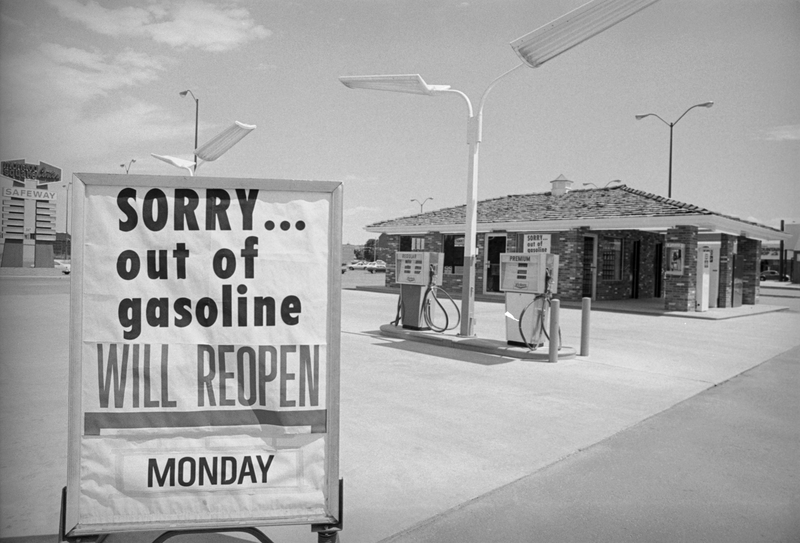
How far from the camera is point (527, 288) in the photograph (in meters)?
9.89

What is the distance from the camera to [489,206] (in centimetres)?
2709

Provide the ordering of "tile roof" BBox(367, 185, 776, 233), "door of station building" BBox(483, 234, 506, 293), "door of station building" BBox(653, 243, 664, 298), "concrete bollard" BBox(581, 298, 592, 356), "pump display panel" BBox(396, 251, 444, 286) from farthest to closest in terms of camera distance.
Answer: "door of station building" BBox(653, 243, 664, 298), "door of station building" BBox(483, 234, 506, 293), "tile roof" BBox(367, 185, 776, 233), "pump display panel" BBox(396, 251, 444, 286), "concrete bollard" BBox(581, 298, 592, 356)

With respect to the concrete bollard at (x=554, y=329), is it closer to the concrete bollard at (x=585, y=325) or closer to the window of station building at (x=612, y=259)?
the concrete bollard at (x=585, y=325)

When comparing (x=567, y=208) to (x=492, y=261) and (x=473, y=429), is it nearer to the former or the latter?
(x=492, y=261)

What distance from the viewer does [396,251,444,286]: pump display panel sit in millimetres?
11867

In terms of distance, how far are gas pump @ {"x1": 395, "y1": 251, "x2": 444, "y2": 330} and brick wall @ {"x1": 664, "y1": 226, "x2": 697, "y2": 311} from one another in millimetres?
9570

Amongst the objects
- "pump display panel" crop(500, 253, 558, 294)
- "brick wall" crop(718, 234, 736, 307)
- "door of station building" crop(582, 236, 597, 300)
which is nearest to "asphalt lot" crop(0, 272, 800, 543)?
"pump display panel" crop(500, 253, 558, 294)

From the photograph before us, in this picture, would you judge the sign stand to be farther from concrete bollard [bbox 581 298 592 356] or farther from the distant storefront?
the distant storefront

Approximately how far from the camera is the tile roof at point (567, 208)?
64.3ft

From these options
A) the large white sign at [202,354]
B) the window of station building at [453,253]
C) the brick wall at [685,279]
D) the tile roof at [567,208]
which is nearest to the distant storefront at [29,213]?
the tile roof at [567,208]

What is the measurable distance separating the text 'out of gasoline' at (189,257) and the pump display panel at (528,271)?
729cm

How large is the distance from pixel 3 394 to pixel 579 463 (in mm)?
5567

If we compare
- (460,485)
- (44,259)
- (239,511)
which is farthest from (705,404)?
(44,259)

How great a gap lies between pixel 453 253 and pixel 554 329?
648 inches
